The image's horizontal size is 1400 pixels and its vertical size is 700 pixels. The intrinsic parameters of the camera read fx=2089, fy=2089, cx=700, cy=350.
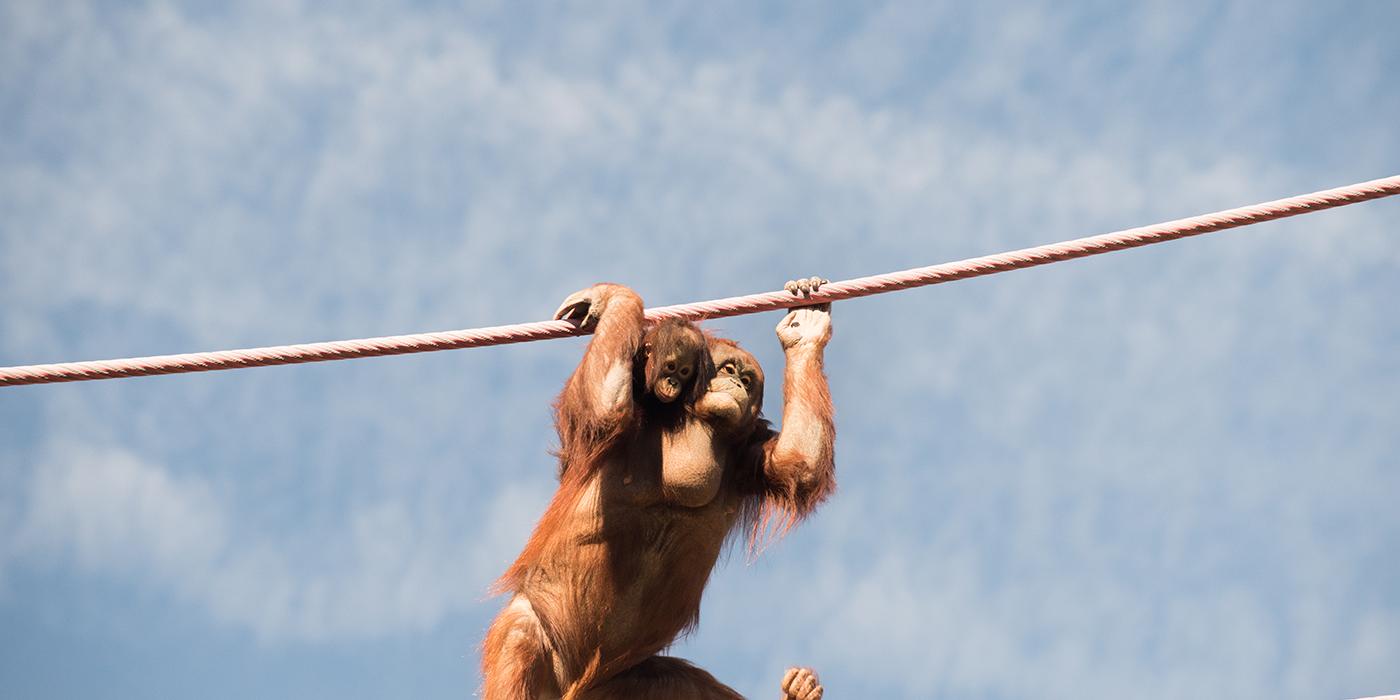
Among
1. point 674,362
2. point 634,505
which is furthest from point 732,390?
point 634,505

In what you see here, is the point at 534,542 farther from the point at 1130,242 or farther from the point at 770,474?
the point at 1130,242

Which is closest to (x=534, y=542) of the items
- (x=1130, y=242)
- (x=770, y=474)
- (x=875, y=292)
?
(x=770, y=474)

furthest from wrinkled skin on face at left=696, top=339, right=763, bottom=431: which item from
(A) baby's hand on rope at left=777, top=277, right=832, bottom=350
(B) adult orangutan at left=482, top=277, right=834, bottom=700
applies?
(A) baby's hand on rope at left=777, top=277, right=832, bottom=350

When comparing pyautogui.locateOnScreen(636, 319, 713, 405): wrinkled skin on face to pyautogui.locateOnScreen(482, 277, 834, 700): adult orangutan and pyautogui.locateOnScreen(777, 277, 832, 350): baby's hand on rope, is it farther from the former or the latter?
pyautogui.locateOnScreen(777, 277, 832, 350): baby's hand on rope

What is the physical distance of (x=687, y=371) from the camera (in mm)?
9359

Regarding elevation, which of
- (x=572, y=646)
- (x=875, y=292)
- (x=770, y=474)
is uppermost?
(x=875, y=292)

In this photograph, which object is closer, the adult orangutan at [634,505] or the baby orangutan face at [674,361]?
the adult orangutan at [634,505]

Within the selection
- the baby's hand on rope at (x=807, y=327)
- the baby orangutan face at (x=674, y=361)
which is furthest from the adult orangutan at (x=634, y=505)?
the baby's hand on rope at (x=807, y=327)

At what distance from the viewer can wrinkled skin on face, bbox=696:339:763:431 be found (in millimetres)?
9312

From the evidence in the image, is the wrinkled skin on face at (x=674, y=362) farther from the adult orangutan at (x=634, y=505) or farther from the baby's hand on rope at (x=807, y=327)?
the baby's hand on rope at (x=807, y=327)

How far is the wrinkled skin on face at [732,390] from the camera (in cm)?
931

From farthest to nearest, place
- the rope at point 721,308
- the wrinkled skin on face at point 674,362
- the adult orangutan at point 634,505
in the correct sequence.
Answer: the wrinkled skin on face at point 674,362, the adult orangutan at point 634,505, the rope at point 721,308

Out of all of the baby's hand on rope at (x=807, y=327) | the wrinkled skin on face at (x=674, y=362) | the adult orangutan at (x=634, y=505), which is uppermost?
the baby's hand on rope at (x=807, y=327)

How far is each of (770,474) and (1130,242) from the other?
6.48 feet
